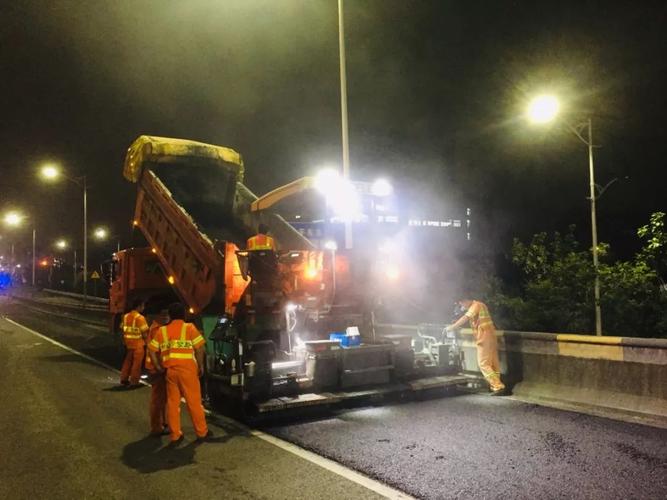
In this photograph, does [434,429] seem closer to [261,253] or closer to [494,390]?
[494,390]

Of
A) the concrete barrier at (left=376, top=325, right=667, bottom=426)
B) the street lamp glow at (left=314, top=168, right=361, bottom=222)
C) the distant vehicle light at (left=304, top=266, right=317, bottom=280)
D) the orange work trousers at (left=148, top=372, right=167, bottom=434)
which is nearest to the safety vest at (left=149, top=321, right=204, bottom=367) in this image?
the orange work trousers at (left=148, top=372, right=167, bottom=434)

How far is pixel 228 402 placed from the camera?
771 cm

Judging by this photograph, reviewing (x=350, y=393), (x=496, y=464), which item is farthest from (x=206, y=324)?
(x=496, y=464)

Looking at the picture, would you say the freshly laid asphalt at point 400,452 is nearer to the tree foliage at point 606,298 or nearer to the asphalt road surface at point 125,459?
the asphalt road surface at point 125,459

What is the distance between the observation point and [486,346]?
8523mm

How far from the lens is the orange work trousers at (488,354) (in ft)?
27.6

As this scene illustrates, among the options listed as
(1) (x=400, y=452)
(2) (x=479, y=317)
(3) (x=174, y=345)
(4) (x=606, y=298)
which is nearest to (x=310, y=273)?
(3) (x=174, y=345)

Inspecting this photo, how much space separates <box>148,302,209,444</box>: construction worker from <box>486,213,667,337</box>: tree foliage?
891cm

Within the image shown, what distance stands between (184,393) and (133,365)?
394cm

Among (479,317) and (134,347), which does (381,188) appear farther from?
(134,347)

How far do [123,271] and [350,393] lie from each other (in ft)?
21.7

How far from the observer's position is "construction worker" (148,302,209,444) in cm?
632

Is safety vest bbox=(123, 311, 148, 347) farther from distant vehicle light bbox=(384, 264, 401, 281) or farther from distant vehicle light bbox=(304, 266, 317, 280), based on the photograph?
distant vehicle light bbox=(384, 264, 401, 281)

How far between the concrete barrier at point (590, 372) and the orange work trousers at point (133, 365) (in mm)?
5769
